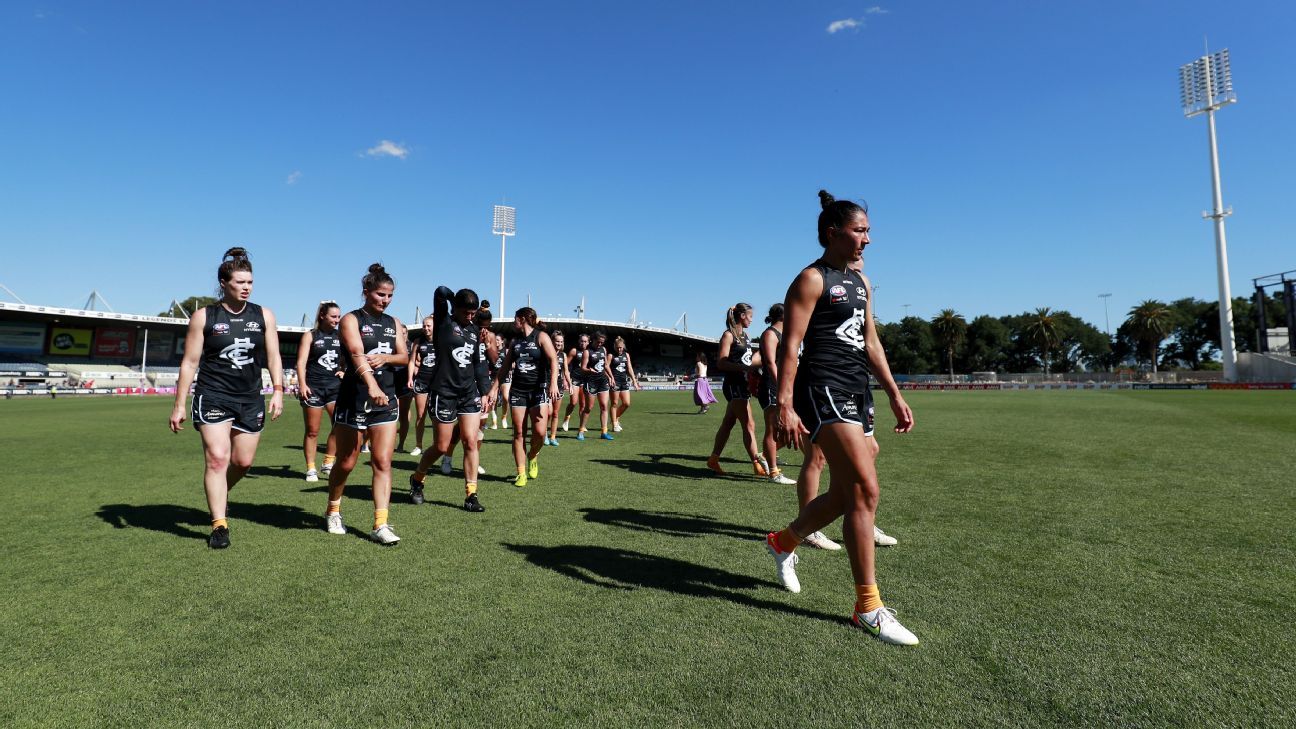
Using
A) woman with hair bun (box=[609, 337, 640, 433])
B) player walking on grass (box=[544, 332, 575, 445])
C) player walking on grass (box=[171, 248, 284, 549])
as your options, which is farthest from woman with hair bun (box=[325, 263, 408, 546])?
woman with hair bun (box=[609, 337, 640, 433])

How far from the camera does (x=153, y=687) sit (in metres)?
2.46

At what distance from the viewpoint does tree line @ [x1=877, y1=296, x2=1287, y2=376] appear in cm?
7556

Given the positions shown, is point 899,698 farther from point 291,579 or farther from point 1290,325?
point 1290,325

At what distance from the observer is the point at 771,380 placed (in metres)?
6.43

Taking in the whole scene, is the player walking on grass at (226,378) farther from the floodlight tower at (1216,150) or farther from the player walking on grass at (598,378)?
the floodlight tower at (1216,150)

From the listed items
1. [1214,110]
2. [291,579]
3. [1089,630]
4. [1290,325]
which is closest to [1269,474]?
[1089,630]

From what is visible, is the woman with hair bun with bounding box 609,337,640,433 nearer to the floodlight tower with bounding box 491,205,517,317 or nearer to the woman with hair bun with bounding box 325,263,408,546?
the woman with hair bun with bounding box 325,263,408,546

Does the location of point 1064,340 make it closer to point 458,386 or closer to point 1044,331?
point 1044,331

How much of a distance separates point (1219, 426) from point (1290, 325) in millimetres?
51783

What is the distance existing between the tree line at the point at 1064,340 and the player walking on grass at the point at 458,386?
273ft

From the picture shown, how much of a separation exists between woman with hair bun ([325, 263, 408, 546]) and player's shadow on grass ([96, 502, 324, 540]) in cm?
55

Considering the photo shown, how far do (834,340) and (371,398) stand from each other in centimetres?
345

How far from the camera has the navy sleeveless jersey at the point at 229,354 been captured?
4.69 metres

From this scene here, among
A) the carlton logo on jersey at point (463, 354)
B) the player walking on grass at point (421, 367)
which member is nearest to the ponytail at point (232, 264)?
the carlton logo on jersey at point (463, 354)
